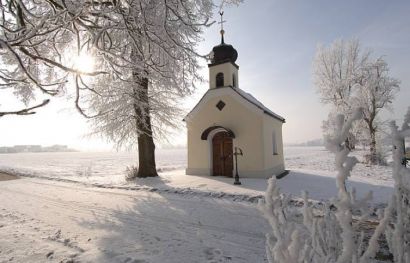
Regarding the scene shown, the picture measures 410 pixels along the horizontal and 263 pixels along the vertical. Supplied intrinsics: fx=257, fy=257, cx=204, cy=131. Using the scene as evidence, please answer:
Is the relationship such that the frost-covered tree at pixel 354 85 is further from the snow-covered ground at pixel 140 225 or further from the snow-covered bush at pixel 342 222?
the snow-covered bush at pixel 342 222

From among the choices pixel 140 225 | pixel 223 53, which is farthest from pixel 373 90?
pixel 140 225

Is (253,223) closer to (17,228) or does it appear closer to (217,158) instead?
(17,228)

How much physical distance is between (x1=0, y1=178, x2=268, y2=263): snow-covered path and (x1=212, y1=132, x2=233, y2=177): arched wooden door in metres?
5.13

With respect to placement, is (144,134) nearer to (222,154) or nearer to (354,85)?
(222,154)

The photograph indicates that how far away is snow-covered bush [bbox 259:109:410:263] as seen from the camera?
5.28ft

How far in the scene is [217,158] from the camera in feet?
45.9

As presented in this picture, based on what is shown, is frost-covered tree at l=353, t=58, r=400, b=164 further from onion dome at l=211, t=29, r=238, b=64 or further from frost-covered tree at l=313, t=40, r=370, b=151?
onion dome at l=211, t=29, r=238, b=64

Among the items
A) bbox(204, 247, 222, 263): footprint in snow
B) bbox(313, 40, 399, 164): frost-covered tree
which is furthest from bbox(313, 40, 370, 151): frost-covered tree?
bbox(204, 247, 222, 263): footprint in snow

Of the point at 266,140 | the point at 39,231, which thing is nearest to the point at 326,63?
the point at 266,140

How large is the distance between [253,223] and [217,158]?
819cm

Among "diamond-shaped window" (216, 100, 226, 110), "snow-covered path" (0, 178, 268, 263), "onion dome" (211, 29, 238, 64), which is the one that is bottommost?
"snow-covered path" (0, 178, 268, 263)

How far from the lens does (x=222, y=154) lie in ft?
45.5

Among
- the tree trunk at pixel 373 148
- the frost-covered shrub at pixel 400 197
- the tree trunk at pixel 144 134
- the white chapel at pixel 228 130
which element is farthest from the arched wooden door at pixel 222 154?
the tree trunk at pixel 373 148

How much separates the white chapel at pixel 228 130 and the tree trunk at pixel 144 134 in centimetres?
228
